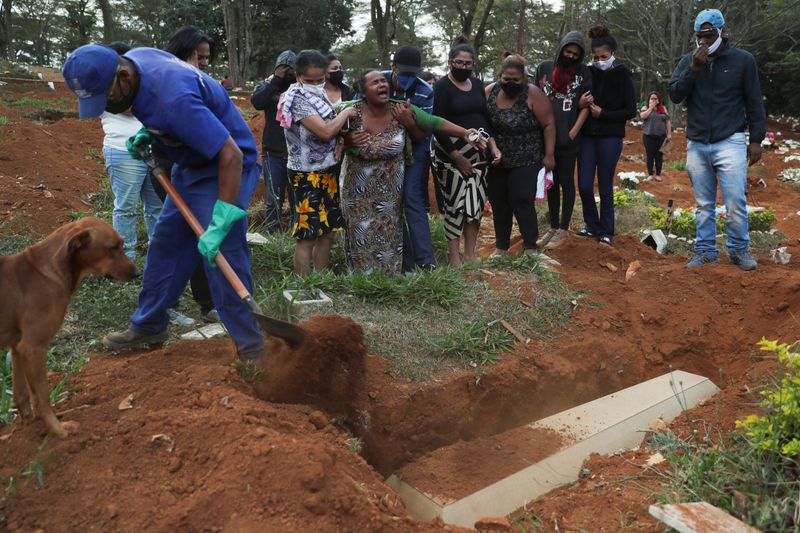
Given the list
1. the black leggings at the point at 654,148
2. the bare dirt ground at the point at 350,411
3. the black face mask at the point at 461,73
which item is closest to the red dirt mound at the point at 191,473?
the bare dirt ground at the point at 350,411

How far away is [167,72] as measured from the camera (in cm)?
295

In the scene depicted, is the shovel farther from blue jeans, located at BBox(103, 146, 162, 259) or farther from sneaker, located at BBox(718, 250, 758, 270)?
sneaker, located at BBox(718, 250, 758, 270)

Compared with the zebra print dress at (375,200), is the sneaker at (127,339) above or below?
below

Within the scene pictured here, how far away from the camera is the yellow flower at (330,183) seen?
4.72 metres

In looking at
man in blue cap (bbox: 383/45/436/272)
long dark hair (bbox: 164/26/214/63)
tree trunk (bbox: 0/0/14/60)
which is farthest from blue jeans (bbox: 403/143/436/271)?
tree trunk (bbox: 0/0/14/60)

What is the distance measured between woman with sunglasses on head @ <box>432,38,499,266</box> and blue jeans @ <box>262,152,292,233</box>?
1.82 metres

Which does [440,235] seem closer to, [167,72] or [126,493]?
[167,72]

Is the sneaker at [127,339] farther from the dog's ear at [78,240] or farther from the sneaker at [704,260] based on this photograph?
the sneaker at [704,260]

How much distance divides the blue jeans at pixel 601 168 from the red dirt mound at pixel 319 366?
3244 mm

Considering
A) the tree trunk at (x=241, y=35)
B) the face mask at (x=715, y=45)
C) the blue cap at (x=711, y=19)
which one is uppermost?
the tree trunk at (x=241, y=35)

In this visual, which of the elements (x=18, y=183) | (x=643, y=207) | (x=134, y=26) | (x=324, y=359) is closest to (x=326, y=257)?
(x=324, y=359)

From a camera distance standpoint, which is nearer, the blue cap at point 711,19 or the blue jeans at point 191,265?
the blue jeans at point 191,265

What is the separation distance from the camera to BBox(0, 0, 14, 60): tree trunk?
26.6m

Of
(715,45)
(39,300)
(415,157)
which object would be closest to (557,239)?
(415,157)
